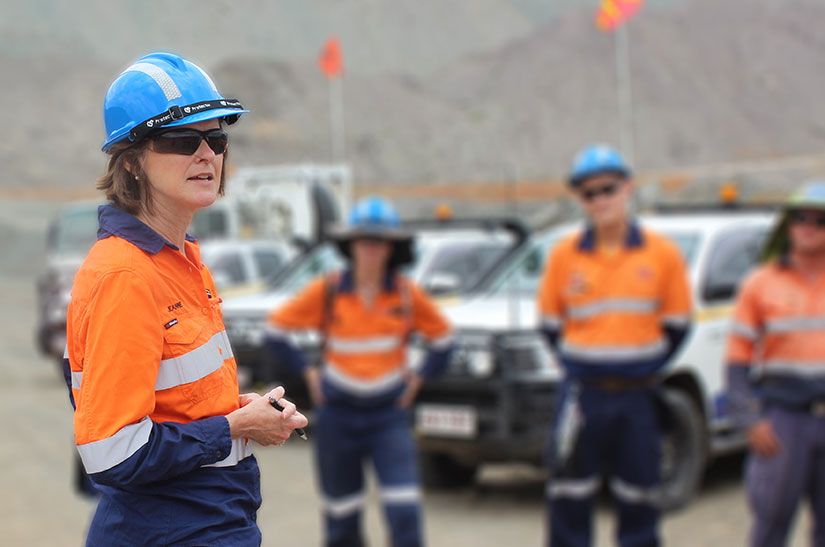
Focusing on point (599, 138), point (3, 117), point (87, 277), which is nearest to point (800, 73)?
point (599, 138)

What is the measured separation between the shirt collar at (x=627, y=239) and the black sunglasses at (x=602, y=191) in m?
0.16

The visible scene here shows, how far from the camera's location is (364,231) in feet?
21.4

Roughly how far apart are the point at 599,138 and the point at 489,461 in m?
47.9

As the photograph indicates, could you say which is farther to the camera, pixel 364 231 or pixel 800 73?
pixel 800 73

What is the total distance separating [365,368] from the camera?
6285 millimetres

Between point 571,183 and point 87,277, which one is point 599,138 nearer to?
point 571,183

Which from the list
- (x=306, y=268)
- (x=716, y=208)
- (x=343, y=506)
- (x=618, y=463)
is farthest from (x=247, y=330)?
(x=618, y=463)

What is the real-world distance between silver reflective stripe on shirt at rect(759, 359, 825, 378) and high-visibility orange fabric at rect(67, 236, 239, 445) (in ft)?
11.3

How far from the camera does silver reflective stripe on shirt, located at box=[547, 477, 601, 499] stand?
6.00 m

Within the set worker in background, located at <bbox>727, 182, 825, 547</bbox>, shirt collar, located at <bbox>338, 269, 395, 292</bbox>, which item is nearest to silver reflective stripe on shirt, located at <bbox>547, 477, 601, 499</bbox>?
worker in background, located at <bbox>727, 182, 825, 547</bbox>

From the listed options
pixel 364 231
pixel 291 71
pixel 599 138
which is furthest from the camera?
pixel 291 71

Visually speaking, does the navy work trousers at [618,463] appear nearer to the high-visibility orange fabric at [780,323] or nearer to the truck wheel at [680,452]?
the high-visibility orange fabric at [780,323]

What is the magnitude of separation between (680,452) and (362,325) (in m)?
2.81

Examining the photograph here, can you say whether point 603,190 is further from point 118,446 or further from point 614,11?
point 614,11
